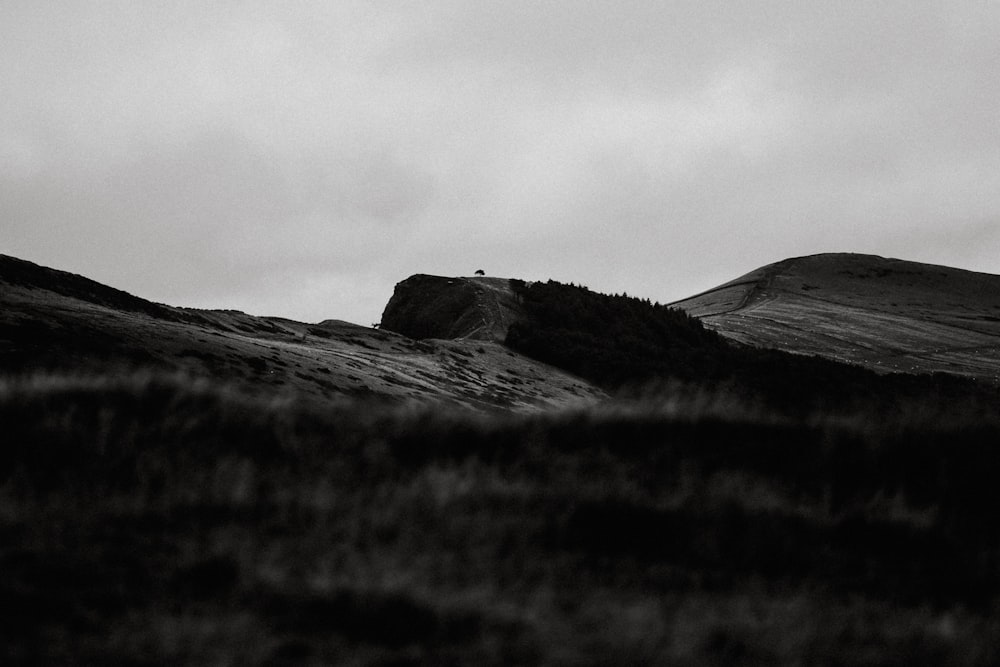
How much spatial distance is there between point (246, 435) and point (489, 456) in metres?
1.89

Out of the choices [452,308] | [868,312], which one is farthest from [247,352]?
[868,312]

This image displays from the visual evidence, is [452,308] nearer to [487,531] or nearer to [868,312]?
[487,531]

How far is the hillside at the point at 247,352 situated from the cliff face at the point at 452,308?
5.86 m

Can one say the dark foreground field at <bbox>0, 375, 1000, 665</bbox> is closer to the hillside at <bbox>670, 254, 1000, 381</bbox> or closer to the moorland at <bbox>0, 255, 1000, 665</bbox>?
the moorland at <bbox>0, 255, 1000, 665</bbox>

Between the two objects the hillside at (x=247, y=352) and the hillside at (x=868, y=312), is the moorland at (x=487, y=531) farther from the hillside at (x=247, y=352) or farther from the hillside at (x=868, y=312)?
the hillside at (x=868, y=312)

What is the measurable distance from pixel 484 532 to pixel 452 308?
29.8m

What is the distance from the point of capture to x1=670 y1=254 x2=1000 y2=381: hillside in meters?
48.5

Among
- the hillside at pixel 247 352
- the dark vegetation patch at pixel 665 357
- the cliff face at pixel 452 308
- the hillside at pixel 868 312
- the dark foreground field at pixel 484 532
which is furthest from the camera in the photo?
the hillside at pixel 868 312

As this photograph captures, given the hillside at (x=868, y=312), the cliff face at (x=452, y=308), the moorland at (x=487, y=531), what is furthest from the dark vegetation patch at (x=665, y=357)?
the moorland at (x=487, y=531)

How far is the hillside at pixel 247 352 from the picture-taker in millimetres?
12031

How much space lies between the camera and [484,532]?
5531 mm

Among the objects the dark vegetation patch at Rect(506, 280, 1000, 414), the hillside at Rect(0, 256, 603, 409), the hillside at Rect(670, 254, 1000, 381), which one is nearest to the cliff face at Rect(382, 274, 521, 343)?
the dark vegetation patch at Rect(506, 280, 1000, 414)

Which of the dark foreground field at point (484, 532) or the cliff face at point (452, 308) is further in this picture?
the cliff face at point (452, 308)

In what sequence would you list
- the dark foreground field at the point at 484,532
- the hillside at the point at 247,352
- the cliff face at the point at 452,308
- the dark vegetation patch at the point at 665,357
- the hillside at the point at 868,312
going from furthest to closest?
the hillside at the point at 868,312, the cliff face at the point at 452,308, the dark vegetation patch at the point at 665,357, the hillside at the point at 247,352, the dark foreground field at the point at 484,532
